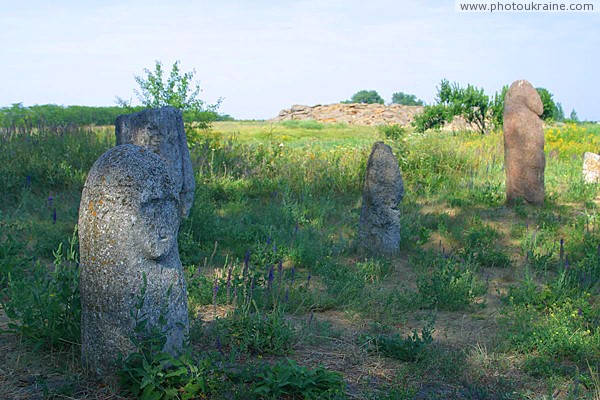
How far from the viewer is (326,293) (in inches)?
230

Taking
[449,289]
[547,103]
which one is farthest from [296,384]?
[547,103]

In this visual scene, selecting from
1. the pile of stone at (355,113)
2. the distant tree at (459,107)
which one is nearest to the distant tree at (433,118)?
the distant tree at (459,107)

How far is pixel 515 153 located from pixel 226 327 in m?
7.50

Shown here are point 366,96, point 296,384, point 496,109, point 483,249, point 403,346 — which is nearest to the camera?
point 296,384

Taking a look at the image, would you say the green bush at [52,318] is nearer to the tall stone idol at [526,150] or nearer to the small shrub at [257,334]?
the small shrub at [257,334]

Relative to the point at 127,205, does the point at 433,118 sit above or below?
above

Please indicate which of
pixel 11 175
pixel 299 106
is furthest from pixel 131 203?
pixel 299 106

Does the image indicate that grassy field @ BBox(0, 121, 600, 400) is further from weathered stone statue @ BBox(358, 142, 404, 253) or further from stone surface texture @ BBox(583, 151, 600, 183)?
stone surface texture @ BBox(583, 151, 600, 183)

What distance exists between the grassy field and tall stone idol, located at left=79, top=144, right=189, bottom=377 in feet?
0.59

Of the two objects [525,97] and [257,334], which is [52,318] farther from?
[525,97]

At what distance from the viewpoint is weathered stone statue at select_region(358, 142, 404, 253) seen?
7375mm

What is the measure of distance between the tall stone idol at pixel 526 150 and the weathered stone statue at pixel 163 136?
571 centimetres

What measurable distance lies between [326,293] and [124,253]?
283 cm

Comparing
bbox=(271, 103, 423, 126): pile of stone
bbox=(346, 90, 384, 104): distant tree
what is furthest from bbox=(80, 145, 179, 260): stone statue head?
bbox=(346, 90, 384, 104): distant tree
